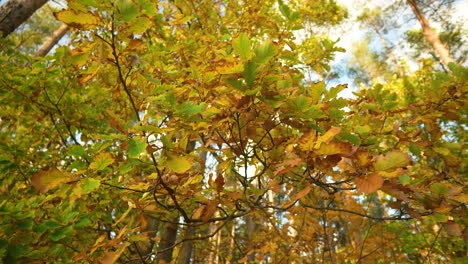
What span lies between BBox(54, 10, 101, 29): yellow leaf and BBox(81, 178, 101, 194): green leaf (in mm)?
503

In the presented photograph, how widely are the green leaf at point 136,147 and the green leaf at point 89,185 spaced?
6.6 inches

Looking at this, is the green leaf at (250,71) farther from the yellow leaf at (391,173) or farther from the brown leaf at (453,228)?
the brown leaf at (453,228)

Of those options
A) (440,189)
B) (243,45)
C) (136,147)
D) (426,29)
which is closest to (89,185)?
(136,147)

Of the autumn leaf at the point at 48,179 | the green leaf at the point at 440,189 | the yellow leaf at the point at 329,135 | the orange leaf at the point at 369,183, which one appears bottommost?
the autumn leaf at the point at 48,179

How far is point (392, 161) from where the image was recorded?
2.65 ft

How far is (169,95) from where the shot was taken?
0.94m

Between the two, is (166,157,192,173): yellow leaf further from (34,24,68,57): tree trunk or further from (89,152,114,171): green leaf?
(34,24,68,57): tree trunk

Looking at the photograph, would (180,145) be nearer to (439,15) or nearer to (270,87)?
(270,87)

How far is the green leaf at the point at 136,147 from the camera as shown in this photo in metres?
0.81

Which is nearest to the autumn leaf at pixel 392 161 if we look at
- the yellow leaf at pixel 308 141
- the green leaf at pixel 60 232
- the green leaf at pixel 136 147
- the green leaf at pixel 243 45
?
the yellow leaf at pixel 308 141

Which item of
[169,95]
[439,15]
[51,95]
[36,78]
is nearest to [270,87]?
[169,95]

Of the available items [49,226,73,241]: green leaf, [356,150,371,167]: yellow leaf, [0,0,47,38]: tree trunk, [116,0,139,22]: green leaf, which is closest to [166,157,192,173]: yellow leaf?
[116,0,139,22]: green leaf

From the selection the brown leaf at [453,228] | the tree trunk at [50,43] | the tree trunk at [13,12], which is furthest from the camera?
the tree trunk at [50,43]

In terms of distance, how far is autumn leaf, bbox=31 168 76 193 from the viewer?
82 centimetres
